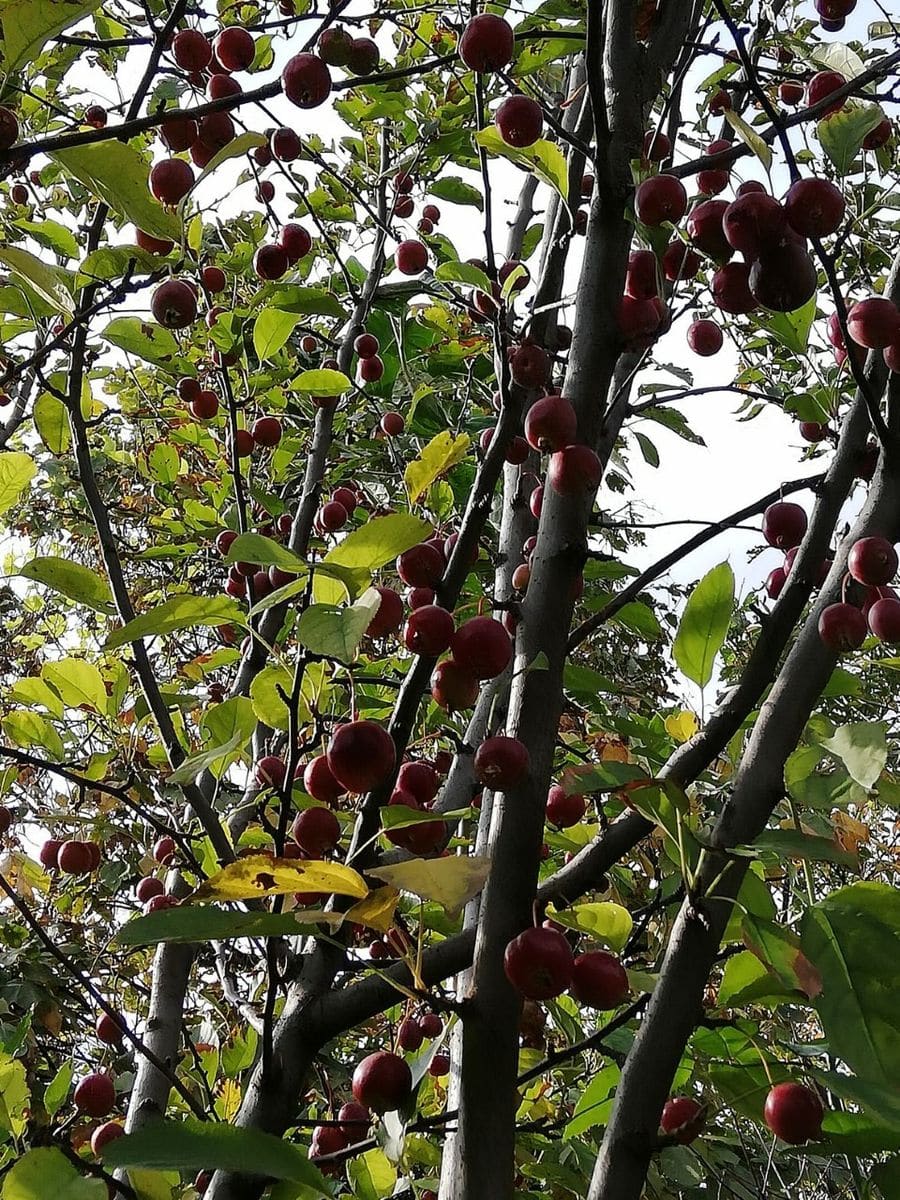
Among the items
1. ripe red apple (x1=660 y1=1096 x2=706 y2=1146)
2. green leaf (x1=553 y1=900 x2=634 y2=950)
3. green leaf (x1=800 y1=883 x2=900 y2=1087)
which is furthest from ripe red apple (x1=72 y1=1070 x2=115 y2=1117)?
green leaf (x1=800 y1=883 x2=900 y2=1087)

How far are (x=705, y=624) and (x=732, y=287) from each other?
0.45 meters

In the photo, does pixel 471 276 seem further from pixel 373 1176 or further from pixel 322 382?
pixel 373 1176

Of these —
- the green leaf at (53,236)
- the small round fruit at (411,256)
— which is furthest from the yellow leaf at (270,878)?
the small round fruit at (411,256)

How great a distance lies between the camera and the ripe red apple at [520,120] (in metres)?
1.48

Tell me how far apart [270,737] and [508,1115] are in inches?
58.9

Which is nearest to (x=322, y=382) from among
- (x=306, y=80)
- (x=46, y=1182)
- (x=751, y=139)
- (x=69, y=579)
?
(x=306, y=80)

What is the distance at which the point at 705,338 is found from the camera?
211 cm

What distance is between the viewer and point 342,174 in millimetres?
3602

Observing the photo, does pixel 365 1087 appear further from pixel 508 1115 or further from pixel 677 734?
pixel 677 734

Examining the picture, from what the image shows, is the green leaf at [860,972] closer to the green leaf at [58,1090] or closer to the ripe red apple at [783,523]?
the ripe red apple at [783,523]

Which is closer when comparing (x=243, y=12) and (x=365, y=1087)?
(x=365, y=1087)

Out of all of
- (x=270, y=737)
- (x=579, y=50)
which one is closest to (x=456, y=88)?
(x=579, y=50)

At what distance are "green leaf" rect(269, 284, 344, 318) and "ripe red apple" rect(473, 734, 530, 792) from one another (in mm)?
1038

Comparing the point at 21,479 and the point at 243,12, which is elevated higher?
the point at 243,12
